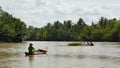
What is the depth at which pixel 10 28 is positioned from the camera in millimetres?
126125

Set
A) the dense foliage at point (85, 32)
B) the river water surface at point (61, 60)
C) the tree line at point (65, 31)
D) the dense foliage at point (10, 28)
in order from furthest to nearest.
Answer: the dense foliage at point (85, 32), the tree line at point (65, 31), the dense foliage at point (10, 28), the river water surface at point (61, 60)

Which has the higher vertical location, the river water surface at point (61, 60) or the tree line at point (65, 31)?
the tree line at point (65, 31)

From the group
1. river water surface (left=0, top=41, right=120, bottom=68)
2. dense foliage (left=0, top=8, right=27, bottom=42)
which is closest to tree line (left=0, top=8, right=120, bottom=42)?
dense foliage (left=0, top=8, right=27, bottom=42)

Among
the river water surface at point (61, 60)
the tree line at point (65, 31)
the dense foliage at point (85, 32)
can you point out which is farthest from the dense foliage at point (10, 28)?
the river water surface at point (61, 60)

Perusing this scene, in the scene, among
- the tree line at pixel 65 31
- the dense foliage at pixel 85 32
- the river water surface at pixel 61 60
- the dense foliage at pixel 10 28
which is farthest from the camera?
the dense foliage at pixel 85 32

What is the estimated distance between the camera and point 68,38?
187125 mm

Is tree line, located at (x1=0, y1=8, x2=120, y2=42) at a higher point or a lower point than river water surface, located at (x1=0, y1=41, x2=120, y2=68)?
higher

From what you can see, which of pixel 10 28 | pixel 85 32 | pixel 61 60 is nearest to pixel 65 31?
pixel 85 32

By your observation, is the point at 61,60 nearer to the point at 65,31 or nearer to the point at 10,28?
the point at 10,28

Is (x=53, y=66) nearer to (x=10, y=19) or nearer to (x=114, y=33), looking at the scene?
(x=10, y=19)

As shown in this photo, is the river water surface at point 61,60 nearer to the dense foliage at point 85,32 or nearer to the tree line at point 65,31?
the tree line at point 65,31

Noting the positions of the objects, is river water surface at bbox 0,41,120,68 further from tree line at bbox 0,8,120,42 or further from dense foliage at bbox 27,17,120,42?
dense foliage at bbox 27,17,120,42

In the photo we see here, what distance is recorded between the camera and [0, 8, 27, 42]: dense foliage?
123188 millimetres

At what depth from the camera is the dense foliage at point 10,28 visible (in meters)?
123
